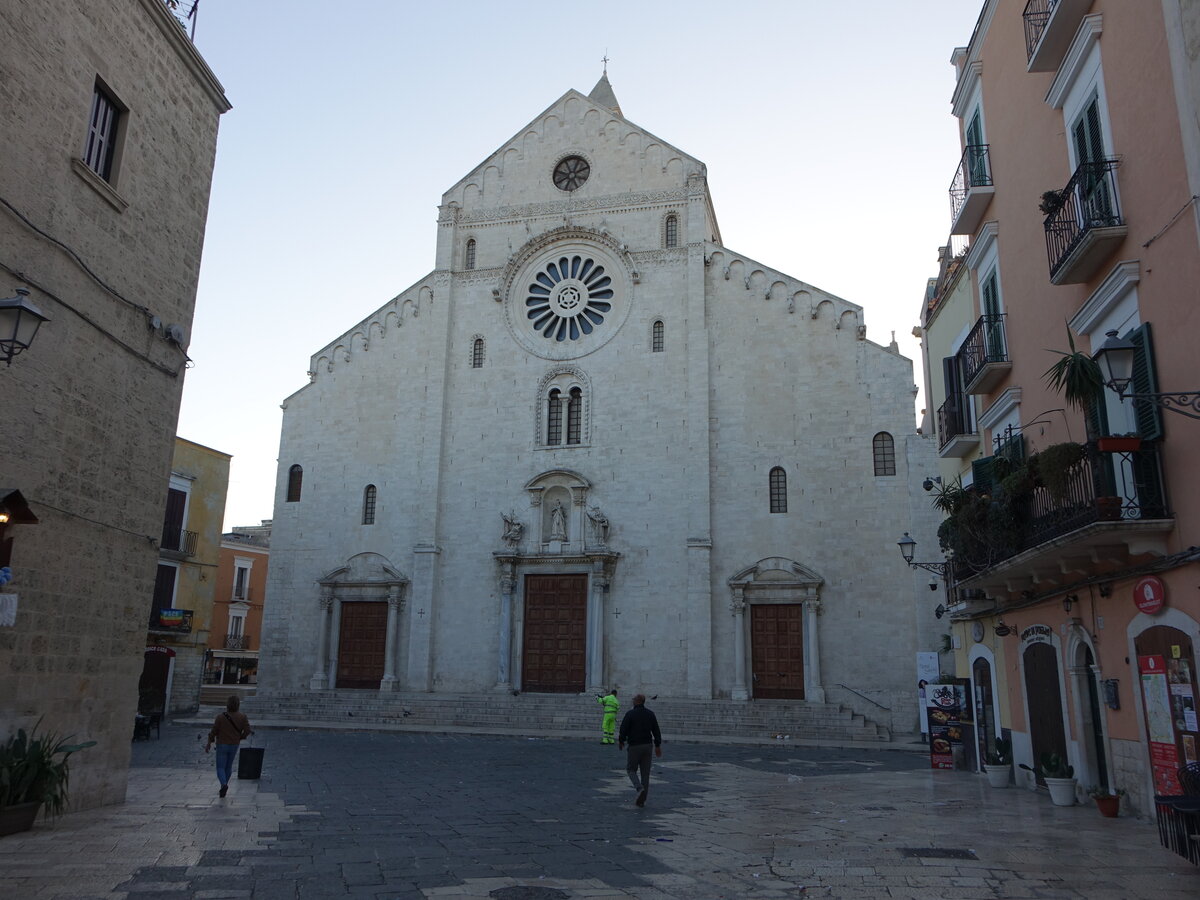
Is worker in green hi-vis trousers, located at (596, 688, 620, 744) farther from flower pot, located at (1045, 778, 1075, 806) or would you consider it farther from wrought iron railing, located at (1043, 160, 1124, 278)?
wrought iron railing, located at (1043, 160, 1124, 278)

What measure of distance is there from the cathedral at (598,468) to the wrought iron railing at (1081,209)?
15.7 meters

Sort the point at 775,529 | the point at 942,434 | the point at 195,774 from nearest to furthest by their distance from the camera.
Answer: the point at 195,774 < the point at 942,434 < the point at 775,529

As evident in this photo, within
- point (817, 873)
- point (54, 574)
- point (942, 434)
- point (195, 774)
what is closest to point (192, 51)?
point (54, 574)

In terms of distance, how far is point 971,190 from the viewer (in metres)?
15.7

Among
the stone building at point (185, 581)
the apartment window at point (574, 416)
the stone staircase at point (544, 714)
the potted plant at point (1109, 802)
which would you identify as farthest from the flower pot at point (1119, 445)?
the stone building at point (185, 581)

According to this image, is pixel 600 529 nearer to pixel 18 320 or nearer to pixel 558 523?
pixel 558 523

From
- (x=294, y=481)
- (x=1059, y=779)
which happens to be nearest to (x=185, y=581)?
(x=294, y=481)

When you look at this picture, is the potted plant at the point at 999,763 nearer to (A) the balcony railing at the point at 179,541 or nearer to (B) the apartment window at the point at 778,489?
(B) the apartment window at the point at 778,489

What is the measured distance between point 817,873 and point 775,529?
66.3 ft

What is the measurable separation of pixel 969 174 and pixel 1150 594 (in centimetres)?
888

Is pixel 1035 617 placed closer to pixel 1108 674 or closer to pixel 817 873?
pixel 1108 674

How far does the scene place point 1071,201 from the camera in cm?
1155

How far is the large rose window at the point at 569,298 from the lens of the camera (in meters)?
31.8

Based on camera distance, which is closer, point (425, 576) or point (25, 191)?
point (25, 191)
